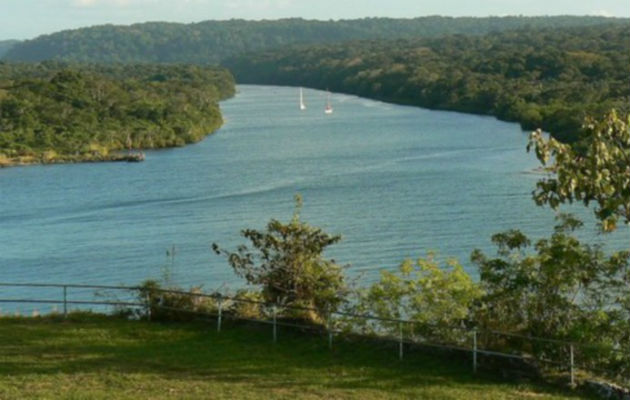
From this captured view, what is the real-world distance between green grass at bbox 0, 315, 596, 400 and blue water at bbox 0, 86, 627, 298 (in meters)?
10.6

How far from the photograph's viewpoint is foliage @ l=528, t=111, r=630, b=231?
10.1 metres

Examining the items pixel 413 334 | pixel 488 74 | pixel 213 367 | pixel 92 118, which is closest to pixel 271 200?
pixel 413 334

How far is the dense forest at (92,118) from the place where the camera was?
83562mm

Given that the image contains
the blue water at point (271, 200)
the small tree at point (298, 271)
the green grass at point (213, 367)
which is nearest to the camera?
the green grass at point (213, 367)

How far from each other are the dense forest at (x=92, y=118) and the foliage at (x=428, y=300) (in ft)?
212

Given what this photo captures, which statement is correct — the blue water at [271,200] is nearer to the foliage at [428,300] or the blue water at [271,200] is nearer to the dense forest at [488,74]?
the dense forest at [488,74]

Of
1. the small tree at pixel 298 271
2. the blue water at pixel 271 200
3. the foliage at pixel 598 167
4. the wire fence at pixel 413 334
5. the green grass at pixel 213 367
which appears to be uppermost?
the foliage at pixel 598 167

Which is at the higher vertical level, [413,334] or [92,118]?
[413,334]

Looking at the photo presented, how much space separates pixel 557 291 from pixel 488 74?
105336mm

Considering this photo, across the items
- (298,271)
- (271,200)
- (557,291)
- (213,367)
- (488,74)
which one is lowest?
(271,200)

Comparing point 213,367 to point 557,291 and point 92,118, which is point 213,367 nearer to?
point 557,291

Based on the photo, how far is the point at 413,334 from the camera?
15.3 m

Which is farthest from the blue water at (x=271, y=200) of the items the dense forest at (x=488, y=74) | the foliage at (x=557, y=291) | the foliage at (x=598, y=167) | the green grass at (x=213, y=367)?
the foliage at (x=598, y=167)

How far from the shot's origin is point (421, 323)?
1473 centimetres
